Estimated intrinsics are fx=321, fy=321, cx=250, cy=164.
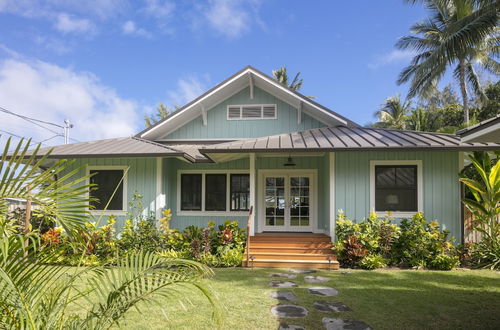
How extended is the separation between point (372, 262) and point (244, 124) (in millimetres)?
6056

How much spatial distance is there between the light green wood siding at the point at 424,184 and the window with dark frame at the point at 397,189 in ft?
0.85

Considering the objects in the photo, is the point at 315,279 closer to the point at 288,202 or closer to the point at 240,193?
the point at 288,202

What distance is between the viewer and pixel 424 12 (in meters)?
22.2

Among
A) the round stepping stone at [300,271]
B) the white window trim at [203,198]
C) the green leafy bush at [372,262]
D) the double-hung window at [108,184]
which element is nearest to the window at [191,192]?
the white window trim at [203,198]

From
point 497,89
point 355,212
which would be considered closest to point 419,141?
point 355,212

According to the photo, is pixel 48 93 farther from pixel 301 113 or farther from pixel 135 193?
pixel 301 113

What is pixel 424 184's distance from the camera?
28.7 feet

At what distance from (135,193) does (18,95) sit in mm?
21495

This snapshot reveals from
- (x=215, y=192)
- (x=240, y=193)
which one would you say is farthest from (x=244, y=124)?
(x=215, y=192)

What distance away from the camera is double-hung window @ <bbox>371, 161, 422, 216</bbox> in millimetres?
8805

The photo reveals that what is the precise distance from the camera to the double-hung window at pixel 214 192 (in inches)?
415

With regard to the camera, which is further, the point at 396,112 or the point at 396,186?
the point at 396,112

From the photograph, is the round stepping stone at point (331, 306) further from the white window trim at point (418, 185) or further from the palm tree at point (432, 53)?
the palm tree at point (432, 53)

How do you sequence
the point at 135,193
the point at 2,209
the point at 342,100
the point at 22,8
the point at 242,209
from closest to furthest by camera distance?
the point at 2,209, the point at 135,193, the point at 242,209, the point at 22,8, the point at 342,100
